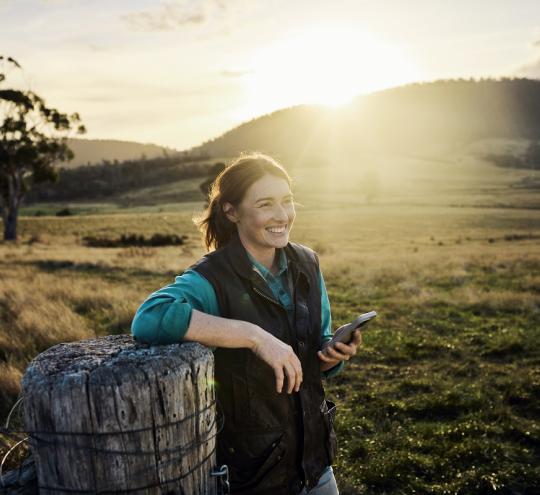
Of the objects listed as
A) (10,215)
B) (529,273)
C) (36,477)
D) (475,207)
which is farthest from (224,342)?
(475,207)

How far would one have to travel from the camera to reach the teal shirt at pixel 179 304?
6.70ft

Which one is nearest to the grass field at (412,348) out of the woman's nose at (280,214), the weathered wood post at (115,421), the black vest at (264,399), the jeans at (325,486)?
the jeans at (325,486)

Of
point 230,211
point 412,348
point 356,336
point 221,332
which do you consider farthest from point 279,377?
point 412,348

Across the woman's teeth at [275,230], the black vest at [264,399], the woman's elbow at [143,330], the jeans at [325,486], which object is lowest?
the jeans at [325,486]

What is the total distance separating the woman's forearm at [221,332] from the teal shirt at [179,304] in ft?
0.14

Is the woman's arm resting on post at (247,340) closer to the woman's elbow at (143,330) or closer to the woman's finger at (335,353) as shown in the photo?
the woman's elbow at (143,330)

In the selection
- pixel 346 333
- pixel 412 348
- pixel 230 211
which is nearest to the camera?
pixel 346 333

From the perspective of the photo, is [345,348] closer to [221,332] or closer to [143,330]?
[221,332]

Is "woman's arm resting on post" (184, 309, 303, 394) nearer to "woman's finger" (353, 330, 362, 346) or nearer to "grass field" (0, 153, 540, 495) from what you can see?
"woman's finger" (353, 330, 362, 346)

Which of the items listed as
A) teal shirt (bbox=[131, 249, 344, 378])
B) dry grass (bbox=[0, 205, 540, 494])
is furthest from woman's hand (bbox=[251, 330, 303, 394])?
dry grass (bbox=[0, 205, 540, 494])

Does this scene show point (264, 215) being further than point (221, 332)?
Yes

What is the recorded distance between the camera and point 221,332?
2.10 meters

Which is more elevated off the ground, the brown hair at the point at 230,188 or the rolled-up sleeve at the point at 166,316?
the brown hair at the point at 230,188

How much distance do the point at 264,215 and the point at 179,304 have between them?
726mm
